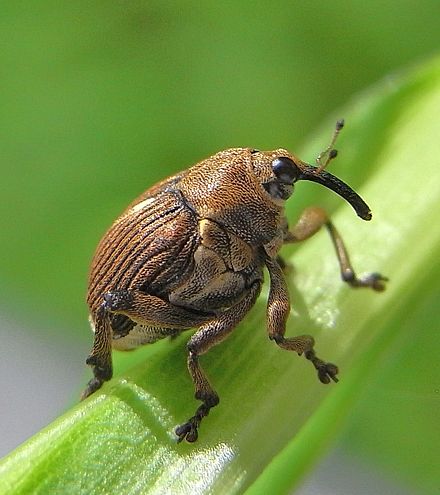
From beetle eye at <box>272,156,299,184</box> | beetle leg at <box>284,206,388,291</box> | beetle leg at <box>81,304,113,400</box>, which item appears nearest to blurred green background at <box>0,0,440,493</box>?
beetle leg at <box>284,206,388,291</box>

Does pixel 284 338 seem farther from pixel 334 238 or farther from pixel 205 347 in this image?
pixel 334 238

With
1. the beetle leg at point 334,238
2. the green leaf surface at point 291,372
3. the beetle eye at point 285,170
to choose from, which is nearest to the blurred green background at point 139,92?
the green leaf surface at point 291,372

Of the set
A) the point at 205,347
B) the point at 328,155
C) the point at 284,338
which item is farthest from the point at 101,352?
the point at 328,155

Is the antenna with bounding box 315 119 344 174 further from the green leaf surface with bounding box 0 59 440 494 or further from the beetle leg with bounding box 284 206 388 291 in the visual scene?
the green leaf surface with bounding box 0 59 440 494

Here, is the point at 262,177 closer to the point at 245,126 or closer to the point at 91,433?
the point at 91,433

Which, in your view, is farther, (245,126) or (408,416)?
(245,126)

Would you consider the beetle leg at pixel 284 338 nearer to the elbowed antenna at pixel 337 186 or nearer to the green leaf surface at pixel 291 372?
the green leaf surface at pixel 291 372

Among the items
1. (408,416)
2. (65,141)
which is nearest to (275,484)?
(408,416)
